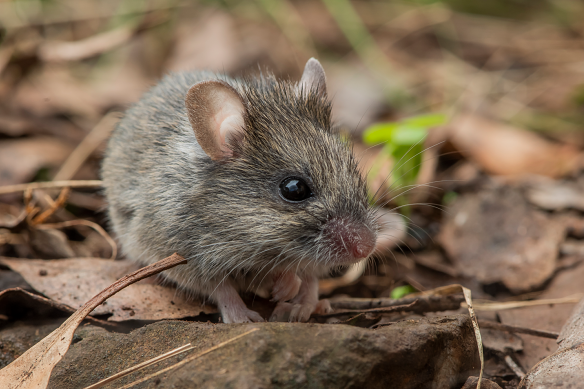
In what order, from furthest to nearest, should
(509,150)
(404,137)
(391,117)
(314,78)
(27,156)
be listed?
(391,117) → (509,150) → (27,156) → (404,137) → (314,78)

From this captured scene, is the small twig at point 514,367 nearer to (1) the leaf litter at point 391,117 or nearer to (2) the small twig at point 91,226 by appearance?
(1) the leaf litter at point 391,117

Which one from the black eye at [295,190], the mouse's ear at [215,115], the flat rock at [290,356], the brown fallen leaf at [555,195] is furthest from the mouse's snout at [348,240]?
the brown fallen leaf at [555,195]

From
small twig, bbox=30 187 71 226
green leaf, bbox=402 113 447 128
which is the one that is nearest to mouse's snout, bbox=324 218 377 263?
green leaf, bbox=402 113 447 128

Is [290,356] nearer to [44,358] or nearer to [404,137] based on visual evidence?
[44,358]

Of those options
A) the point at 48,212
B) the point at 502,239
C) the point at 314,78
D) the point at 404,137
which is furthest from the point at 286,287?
the point at 502,239

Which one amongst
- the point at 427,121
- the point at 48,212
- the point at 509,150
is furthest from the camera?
the point at 509,150

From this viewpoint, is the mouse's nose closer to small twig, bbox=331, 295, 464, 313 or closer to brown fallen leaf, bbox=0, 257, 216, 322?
small twig, bbox=331, 295, 464, 313

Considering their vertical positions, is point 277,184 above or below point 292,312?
above

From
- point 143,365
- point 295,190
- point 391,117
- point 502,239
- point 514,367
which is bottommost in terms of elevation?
point 502,239
